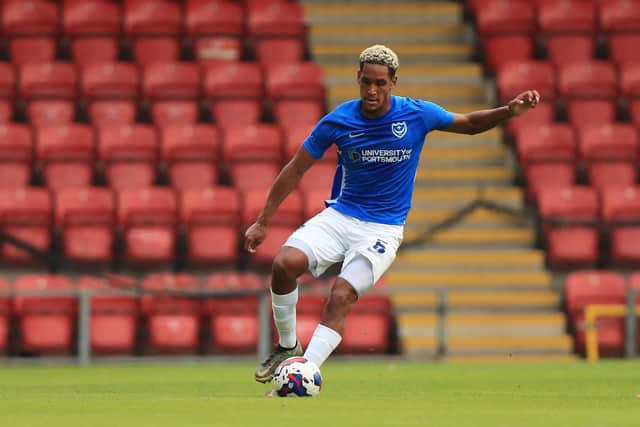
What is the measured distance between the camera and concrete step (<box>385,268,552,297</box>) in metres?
14.9

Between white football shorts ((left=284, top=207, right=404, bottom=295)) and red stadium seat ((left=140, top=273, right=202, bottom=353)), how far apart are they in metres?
5.66

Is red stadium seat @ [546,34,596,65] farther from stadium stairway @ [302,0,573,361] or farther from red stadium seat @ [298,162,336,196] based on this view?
red stadium seat @ [298,162,336,196]

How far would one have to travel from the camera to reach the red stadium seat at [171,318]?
13953 mm

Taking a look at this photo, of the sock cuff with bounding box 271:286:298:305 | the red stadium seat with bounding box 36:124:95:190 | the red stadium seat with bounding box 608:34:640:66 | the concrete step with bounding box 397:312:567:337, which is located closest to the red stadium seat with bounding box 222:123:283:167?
the red stadium seat with bounding box 36:124:95:190

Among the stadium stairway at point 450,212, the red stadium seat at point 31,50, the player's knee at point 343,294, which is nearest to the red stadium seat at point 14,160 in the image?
the red stadium seat at point 31,50

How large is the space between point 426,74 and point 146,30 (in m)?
3.56

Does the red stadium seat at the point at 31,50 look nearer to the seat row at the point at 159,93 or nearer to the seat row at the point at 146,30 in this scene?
the seat row at the point at 146,30

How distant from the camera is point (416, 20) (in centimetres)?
1897

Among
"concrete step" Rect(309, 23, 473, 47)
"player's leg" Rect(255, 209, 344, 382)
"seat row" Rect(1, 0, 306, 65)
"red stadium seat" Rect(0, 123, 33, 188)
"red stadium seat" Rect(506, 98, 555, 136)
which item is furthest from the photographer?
"concrete step" Rect(309, 23, 473, 47)

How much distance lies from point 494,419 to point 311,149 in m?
2.35

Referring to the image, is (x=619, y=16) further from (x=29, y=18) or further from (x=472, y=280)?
(x=29, y=18)

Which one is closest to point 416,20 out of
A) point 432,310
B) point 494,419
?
point 432,310

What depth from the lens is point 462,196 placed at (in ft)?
53.0

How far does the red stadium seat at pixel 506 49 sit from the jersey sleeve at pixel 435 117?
9.42 metres
